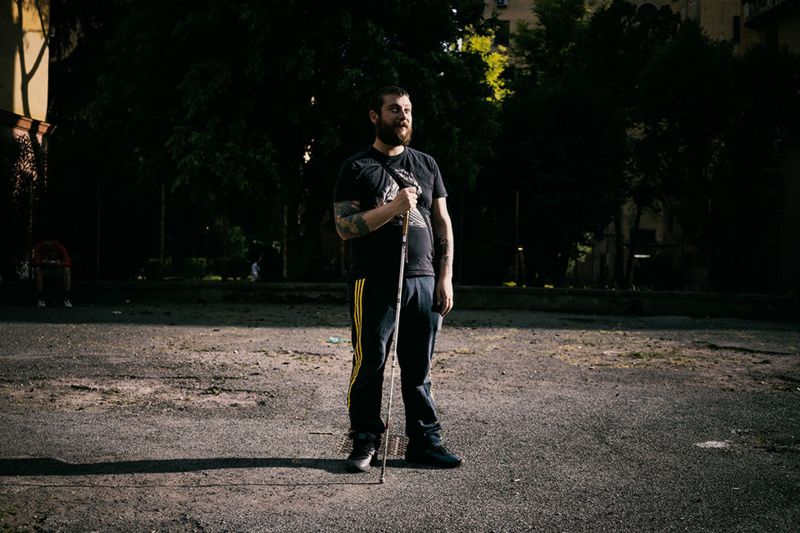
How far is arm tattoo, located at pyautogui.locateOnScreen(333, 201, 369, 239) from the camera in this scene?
14.7 feet

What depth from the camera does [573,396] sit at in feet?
22.3

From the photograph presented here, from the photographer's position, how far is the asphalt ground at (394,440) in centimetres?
365

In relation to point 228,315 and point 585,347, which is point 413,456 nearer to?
point 585,347

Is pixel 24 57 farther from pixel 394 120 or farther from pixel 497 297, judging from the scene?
pixel 394 120

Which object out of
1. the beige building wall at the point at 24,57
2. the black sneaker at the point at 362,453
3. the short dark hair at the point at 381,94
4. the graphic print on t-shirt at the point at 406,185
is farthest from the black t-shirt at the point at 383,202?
the beige building wall at the point at 24,57

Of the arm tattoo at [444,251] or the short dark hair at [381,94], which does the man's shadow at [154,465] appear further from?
the short dark hair at [381,94]

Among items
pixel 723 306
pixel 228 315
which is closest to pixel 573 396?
pixel 228 315

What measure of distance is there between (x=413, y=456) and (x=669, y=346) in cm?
702

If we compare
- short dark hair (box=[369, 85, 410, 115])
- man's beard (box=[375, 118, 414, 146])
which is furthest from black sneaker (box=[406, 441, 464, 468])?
short dark hair (box=[369, 85, 410, 115])

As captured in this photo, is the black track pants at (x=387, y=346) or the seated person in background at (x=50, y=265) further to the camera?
the seated person in background at (x=50, y=265)

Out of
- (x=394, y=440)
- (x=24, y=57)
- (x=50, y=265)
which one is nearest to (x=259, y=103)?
(x=50, y=265)

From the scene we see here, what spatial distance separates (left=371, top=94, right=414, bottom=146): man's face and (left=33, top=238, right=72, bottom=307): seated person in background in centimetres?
1264

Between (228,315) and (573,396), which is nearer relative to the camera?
(573,396)

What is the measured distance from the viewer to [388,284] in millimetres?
4586
